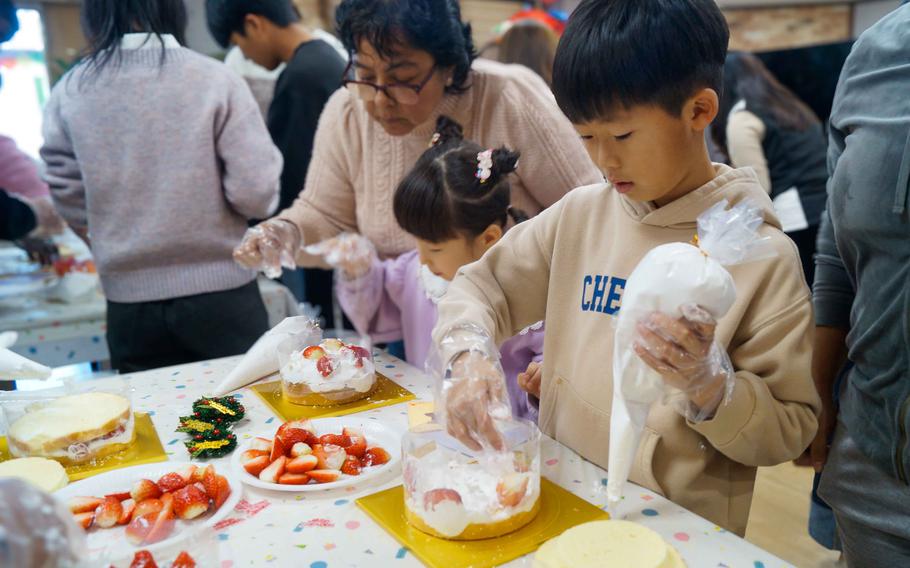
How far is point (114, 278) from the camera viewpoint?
2.23 metres

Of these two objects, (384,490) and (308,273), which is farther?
(308,273)

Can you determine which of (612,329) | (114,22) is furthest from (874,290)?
(114,22)

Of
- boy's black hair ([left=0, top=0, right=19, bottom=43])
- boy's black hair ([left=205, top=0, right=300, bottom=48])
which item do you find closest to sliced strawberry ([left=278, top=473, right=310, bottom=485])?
boy's black hair ([left=0, top=0, right=19, bottom=43])

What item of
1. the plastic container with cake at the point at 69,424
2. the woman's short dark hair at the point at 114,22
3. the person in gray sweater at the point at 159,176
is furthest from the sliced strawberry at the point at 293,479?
the woman's short dark hair at the point at 114,22

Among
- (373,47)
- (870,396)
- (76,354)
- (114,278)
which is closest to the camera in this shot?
(870,396)

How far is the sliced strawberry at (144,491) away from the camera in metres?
1.07

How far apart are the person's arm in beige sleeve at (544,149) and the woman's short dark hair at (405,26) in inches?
7.8

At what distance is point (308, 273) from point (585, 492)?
9.06 ft

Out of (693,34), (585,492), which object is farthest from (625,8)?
(585,492)

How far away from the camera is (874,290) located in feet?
3.69

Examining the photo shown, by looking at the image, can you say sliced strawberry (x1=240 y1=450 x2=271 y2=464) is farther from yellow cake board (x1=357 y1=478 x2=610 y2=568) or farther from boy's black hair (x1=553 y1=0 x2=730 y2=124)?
boy's black hair (x1=553 y1=0 x2=730 y2=124)

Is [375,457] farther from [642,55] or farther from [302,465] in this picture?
[642,55]

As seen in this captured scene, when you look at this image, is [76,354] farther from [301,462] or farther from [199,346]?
[301,462]

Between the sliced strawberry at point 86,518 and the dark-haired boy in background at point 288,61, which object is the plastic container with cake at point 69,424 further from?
the dark-haired boy in background at point 288,61
